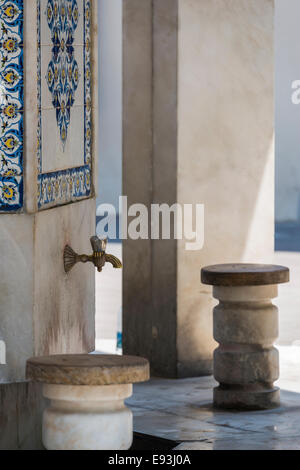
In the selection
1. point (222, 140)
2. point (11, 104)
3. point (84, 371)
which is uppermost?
point (222, 140)

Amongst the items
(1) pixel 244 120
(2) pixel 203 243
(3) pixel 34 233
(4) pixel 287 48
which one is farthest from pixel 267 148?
(4) pixel 287 48

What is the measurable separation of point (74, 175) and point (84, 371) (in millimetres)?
996

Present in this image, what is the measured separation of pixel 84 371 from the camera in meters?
3.56

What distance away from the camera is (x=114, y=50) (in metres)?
14.4

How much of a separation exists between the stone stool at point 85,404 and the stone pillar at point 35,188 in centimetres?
28

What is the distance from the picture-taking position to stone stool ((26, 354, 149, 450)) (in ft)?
11.7

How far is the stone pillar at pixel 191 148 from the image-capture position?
678 centimetres

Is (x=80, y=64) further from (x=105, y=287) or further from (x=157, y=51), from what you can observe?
(x=105, y=287)

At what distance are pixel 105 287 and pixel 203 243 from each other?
372 centimetres

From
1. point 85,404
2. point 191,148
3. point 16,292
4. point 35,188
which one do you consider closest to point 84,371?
point 85,404

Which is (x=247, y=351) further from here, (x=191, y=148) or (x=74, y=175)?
(x=74, y=175)

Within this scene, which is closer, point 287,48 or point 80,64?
point 80,64
